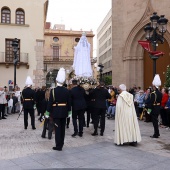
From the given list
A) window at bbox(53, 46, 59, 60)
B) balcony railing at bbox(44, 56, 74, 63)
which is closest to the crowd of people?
balcony railing at bbox(44, 56, 74, 63)

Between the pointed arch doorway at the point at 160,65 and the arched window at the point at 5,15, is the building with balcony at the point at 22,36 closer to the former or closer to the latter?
the arched window at the point at 5,15

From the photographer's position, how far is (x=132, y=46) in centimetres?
2045

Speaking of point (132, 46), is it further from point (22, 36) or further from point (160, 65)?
point (22, 36)

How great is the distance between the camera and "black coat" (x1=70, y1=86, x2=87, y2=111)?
9469 mm

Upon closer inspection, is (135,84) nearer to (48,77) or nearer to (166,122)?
(166,122)

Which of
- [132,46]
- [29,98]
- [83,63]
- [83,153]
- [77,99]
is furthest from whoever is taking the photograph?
[132,46]

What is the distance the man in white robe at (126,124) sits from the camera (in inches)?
312

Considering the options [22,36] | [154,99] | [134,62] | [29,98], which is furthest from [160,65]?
[22,36]

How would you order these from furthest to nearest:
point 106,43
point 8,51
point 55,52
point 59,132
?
1. point 106,43
2. point 55,52
3. point 8,51
4. point 59,132

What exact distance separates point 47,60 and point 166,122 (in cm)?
4665

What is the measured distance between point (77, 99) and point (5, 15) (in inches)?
738

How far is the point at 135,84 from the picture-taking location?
20.3 metres

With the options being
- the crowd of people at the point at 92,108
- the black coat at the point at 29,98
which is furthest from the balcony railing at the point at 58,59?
the black coat at the point at 29,98

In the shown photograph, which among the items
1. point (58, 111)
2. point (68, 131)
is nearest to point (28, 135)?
point (68, 131)
